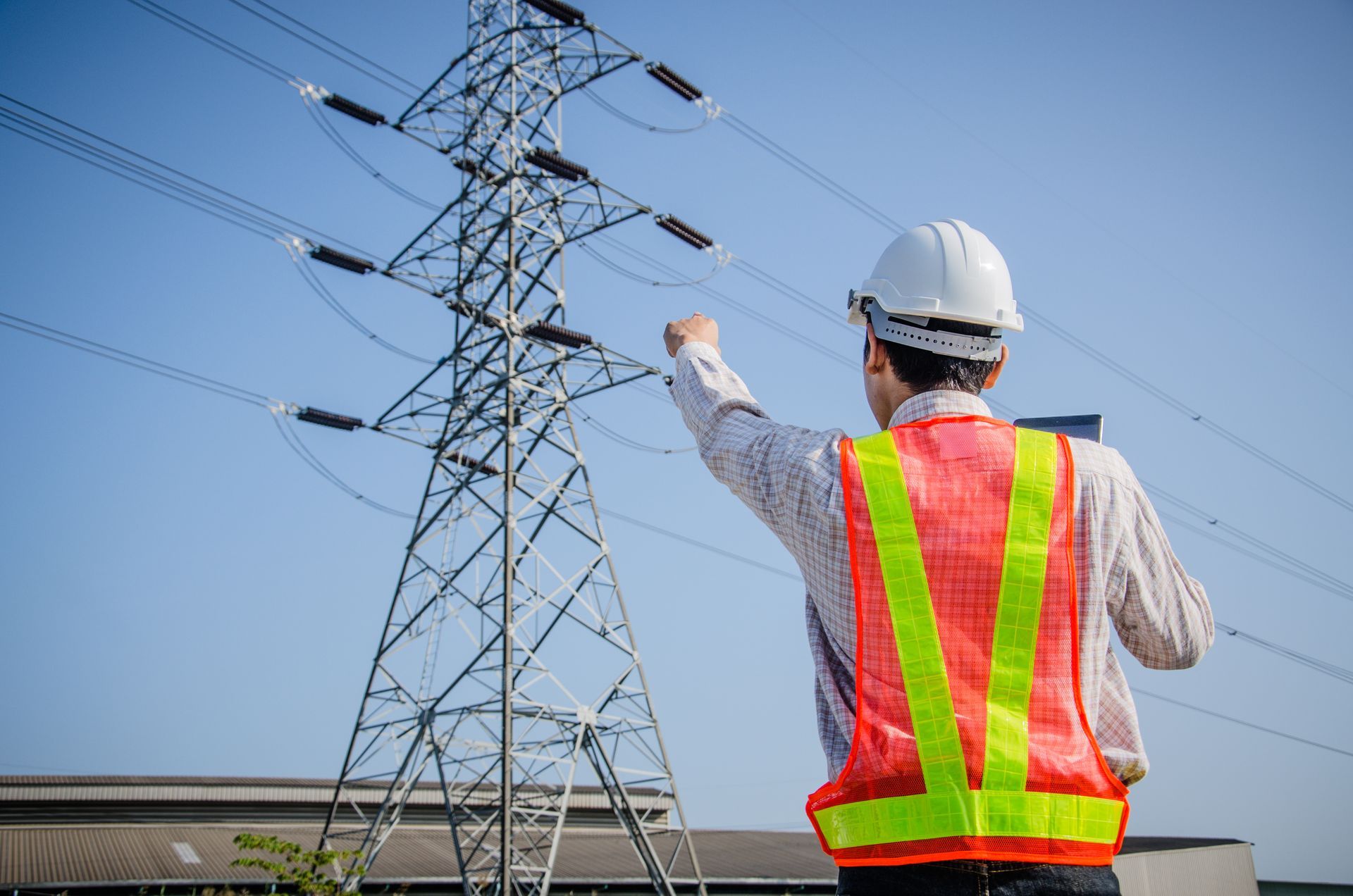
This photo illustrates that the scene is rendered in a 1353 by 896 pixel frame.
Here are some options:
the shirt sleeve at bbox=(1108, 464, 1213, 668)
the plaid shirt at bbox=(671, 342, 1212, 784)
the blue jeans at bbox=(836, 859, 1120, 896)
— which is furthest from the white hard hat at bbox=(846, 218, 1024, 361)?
the blue jeans at bbox=(836, 859, 1120, 896)

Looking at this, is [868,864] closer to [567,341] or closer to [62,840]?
[567,341]

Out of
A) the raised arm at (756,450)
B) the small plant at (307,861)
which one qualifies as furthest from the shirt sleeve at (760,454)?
the small plant at (307,861)

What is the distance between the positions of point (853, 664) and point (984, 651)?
0.25 m

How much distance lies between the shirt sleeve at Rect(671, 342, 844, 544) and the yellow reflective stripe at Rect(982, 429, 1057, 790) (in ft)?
1.07

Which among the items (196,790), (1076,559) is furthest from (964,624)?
(196,790)

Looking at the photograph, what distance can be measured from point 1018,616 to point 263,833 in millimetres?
26863

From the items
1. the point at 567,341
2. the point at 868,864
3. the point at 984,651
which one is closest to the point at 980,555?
the point at 984,651

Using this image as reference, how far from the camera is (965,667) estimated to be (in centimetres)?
183

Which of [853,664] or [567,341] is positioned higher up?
[567,341]

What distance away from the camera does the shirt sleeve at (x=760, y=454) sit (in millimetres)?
1975

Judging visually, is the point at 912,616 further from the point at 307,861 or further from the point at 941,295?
the point at 307,861

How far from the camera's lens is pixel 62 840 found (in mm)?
22312

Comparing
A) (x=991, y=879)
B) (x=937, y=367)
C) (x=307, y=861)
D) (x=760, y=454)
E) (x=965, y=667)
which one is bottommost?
(x=991, y=879)

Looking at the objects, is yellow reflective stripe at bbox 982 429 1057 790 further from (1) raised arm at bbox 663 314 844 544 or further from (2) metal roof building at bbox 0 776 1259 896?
(2) metal roof building at bbox 0 776 1259 896
